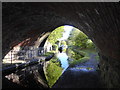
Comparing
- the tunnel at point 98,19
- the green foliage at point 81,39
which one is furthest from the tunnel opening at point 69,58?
the tunnel at point 98,19

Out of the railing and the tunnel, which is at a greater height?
the tunnel

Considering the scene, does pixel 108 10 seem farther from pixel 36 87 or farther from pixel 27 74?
pixel 27 74

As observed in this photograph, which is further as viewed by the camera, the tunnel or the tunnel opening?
the tunnel opening

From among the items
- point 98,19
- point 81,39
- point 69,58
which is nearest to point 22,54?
point 69,58

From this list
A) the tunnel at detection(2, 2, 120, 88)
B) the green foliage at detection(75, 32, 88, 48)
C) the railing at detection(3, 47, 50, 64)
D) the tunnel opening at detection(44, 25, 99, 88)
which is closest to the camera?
the tunnel at detection(2, 2, 120, 88)

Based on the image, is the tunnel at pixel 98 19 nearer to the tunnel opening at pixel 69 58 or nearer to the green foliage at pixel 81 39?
the tunnel opening at pixel 69 58

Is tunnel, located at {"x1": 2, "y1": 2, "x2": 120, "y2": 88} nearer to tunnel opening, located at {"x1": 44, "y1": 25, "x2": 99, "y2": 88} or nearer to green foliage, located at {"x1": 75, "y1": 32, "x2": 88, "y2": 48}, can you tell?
tunnel opening, located at {"x1": 44, "y1": 25, "x2": 99, "y2": 88}

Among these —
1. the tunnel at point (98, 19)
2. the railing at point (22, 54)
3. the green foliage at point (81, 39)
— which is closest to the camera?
the tunnel at point (98, 19)

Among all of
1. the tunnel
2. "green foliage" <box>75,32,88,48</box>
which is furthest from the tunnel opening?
the tunnel

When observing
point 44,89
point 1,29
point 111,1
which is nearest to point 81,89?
point 44,89

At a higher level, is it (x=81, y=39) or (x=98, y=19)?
(x=81, y=39)

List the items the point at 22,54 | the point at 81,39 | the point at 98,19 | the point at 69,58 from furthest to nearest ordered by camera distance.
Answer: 1. the point at 81,39
2. the point at 69,58
3. the point at 22,54
4. the point at 98,19

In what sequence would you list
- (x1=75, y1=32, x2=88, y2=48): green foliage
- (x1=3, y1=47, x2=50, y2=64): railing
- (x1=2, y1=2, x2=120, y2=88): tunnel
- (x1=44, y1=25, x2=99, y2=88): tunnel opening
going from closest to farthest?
1. (x1=2, y1=2, x2=120, y2=88): tunnel
2. (x1=44, y1=25, x2=99, y2=88): tunnel opening
3. (x1=3, y1=47, x2=50, y2=64): railing
4. (x1=75, y1=32, x2=88, y2=48): green foliage

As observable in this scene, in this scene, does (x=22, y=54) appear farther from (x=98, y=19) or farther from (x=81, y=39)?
(x=98, y=19)
